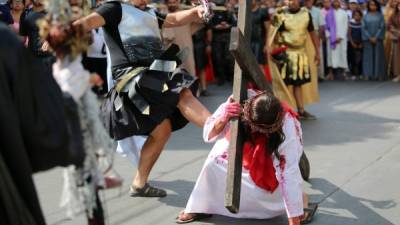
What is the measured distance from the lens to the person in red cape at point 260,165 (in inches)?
149

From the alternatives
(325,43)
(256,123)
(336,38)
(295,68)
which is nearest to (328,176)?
(256,123)

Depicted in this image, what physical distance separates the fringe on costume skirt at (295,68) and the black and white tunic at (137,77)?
3450 millimetres

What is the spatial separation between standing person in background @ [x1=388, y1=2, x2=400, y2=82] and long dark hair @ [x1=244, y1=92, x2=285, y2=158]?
8.18m

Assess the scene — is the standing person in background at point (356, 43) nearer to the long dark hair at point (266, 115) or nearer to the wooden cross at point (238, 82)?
the wooden cross at point (238, 82)

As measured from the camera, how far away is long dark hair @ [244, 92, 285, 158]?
12.2 feet

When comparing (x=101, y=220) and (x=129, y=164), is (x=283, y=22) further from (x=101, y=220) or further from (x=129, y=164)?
(x=101, y=220)

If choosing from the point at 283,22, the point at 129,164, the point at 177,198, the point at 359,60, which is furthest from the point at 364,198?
the point at 359,60

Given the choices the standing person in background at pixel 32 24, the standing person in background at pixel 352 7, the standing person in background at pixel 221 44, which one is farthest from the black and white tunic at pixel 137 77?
the standing person in background at pixel 352 7

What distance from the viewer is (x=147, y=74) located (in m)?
4.43

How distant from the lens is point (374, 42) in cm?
1171

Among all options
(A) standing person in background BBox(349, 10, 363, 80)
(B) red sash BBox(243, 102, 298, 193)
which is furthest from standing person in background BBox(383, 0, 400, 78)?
(B) red sash BBox(243, 102, 298, 193)

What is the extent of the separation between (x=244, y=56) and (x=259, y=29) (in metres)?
6.82

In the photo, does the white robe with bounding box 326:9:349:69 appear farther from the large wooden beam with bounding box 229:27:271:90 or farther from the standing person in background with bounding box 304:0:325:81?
the large wooden beam with bounding box 229:27:271:90

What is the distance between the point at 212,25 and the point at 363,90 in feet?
8.37
